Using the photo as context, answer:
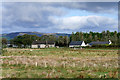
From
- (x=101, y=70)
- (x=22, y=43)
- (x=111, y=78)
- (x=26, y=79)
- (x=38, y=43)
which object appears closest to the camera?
(x=26, y=79)

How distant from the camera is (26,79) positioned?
1228 centimetres

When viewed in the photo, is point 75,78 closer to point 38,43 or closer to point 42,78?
point 42,78

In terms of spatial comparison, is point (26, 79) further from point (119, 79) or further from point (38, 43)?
point (38, 43)

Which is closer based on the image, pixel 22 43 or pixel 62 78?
pixel 62 78

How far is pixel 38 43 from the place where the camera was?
526ft

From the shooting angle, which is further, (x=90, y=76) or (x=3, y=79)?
(x=90, y=76)

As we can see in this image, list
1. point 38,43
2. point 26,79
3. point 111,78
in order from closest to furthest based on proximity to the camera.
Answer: point 26,79, point 111,78, point 38,43

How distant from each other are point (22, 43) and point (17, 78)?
121907mm

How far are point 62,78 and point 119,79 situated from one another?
3921 mm

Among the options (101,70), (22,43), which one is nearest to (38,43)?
(22,43)

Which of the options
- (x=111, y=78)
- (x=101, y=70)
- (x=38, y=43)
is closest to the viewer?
(x=111, y=78)

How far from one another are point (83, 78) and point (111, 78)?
1973mm

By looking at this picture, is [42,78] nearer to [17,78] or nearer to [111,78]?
[17,78]

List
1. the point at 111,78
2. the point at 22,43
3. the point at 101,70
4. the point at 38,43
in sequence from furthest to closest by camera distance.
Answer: the point at 38,43 → the point at 22,43 → the point at 101,70 → the point at 111,78
